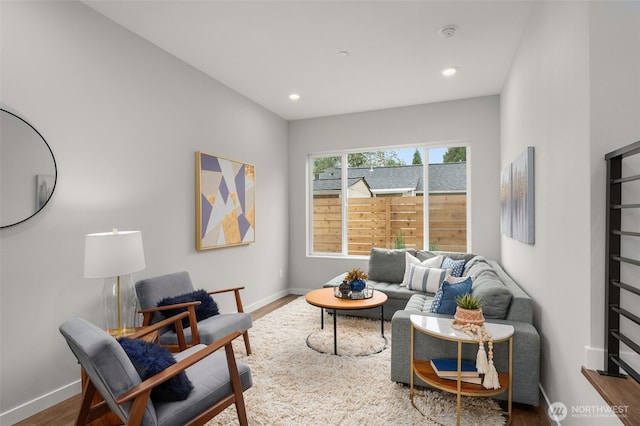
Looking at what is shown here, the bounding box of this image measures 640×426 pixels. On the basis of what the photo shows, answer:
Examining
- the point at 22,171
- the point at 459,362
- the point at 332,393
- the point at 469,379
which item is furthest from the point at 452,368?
the point at 22,171

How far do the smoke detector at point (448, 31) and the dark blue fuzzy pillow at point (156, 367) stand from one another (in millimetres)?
3003

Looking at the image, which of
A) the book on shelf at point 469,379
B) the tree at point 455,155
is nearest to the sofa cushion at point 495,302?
the book on shelf at point 469,379

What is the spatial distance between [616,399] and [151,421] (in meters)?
1.82

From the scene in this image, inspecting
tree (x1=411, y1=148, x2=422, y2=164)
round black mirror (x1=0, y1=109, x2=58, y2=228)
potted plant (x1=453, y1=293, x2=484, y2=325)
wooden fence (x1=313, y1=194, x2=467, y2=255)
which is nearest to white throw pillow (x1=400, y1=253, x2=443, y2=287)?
wooden fence (x1=313, y1=194, x2=467, y2=255)

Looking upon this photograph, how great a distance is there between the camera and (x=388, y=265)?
4.41 meters

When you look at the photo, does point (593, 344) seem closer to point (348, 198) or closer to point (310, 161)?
point (348, 198)

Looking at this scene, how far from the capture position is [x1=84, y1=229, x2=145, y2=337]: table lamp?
7.10 feet

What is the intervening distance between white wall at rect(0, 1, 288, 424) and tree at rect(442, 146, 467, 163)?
3.05 m

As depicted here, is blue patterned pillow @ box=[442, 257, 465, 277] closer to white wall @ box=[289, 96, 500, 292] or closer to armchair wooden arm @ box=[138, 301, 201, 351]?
white wall @ box=[289, 96, 500, 292]

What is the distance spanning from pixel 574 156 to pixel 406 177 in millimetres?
3313

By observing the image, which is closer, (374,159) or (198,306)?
(198,306)

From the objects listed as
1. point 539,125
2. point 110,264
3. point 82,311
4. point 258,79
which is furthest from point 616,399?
point 258,79

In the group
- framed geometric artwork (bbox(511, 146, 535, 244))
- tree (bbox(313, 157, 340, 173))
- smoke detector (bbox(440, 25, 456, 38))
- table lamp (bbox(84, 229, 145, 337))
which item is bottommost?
table lamp (bbox(84, 229, 145, 337))

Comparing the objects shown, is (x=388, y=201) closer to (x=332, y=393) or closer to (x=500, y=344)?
(x=500, y=344)
